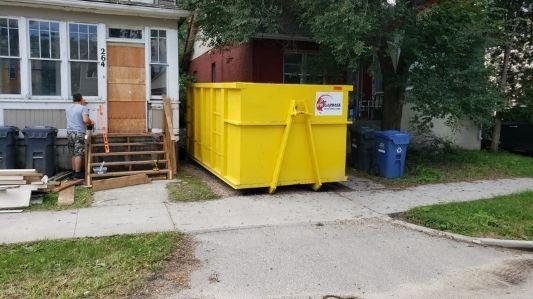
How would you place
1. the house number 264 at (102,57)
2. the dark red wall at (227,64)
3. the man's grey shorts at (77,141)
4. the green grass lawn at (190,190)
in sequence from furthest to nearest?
1. the dark red wall at (227,64)
2. the house number 264 at (102,57)
3. the man's grey shorts at (77,141)
4. the green grass lawn at (190,190)

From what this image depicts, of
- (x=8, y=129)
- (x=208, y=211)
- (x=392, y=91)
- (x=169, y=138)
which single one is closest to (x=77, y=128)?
(x=8, y=129)

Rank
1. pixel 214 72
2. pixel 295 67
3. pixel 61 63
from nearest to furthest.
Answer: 1. pixel 61 63
2. pixel 295 67
3. pixel 214 72

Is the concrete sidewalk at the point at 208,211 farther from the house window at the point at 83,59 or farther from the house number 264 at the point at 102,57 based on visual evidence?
the house number 264 at the point at 102,57

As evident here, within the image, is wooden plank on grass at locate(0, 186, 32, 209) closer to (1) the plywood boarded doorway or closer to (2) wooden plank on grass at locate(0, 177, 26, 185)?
(2) wooden plank on grass at locate(0, 177, 26, 185)

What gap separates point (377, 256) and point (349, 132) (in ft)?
20.6

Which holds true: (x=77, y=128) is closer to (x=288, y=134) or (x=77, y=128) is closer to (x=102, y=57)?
(x=102, y=57)

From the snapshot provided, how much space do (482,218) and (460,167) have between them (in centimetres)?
459

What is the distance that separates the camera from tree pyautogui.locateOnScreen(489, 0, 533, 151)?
1358 cm

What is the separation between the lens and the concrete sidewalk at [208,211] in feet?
21.7

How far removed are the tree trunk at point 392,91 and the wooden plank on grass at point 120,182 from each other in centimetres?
613

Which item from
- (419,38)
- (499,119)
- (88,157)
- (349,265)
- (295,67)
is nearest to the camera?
(349,265)

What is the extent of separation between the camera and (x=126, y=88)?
11.0m

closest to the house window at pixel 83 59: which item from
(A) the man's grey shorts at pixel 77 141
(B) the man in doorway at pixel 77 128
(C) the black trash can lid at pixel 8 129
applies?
(B) the man in doorway at pixel 77 128

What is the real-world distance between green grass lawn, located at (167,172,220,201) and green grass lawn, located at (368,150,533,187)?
373 cm
